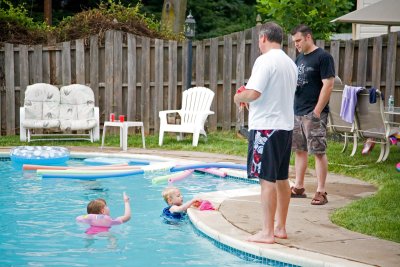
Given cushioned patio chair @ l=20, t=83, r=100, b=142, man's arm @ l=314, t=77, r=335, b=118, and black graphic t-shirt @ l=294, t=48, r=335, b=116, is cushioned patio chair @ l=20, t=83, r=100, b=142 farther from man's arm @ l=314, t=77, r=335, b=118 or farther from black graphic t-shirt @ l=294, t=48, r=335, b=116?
man's arm @ l=314, t=77, r=335, b=118

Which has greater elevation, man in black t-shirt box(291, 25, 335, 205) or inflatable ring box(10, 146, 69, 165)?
man in black t-shirt box(291, 25, 335, 205)

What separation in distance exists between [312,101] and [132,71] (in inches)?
269

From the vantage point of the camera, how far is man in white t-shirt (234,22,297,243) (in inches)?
184

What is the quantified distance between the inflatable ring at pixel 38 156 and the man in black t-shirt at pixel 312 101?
13.6 feet

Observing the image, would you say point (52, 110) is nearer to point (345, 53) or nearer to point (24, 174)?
point (24, 174)

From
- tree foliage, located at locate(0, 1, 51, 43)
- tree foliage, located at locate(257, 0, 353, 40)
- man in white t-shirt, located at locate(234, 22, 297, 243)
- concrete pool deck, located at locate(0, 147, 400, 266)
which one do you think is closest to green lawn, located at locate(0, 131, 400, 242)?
concrete pool deck, located at locate(0, 147, 400, 266)

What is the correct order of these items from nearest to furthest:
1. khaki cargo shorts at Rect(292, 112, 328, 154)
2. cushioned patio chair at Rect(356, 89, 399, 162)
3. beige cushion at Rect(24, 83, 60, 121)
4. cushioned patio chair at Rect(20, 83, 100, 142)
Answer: khaki cargo shorts at Rect(292, 112, 328, 154)
cushioned patio chair at Rect(356, 89, 399, 162)
cushioned patio chair at Rect(20, 83, 100, 142)
beige cushion at Rect(24, 83, 60, 121)

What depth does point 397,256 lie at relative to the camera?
4.39m

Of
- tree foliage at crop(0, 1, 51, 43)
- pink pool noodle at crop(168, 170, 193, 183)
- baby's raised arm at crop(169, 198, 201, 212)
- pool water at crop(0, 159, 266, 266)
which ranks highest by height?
Answer: tree foliage at crop(0, 1, 51, 43)

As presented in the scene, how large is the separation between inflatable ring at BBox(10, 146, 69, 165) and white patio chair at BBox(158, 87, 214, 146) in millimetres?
2104

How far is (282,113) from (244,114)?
7764 millimetres

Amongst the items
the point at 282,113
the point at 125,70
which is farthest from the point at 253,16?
the point at 282,113

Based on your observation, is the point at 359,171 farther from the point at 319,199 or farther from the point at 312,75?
the point at 312,75

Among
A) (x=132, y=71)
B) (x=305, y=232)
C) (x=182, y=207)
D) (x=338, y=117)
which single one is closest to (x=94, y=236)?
(x=182, y=207)
